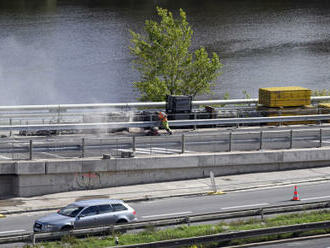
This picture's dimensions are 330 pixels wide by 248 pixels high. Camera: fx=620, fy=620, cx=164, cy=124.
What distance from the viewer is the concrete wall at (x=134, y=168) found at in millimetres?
27406

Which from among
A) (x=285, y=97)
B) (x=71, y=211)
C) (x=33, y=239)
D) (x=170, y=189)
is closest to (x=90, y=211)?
(x=71, y=211)

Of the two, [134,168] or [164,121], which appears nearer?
[134,168]

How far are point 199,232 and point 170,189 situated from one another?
368 inches

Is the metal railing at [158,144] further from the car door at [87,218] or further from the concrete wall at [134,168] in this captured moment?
the car door at [87,218]

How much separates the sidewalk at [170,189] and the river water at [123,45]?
136ft

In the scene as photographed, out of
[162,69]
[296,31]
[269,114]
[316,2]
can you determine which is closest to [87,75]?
[162,69]

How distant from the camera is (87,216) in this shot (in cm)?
2084

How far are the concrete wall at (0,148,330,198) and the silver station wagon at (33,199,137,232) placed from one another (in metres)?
6.53

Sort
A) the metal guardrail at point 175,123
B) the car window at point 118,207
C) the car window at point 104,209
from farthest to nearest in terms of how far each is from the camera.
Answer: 1. the metal guardrail at point 175,123
2. the car window at point 118,207
3. the car window at point 104,209

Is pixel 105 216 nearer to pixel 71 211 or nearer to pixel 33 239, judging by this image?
pixel 71 211

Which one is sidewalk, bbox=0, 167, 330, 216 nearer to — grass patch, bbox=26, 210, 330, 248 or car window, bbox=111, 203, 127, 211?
car window, bbox=111, 203, 127, 211

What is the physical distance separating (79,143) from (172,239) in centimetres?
1249

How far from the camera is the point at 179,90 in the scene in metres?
50.5

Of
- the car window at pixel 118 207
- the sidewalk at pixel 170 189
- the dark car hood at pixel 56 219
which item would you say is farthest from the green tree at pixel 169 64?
the dark car hood at pixel 56 219
